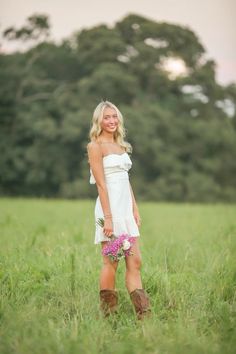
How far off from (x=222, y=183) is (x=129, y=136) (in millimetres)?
6938

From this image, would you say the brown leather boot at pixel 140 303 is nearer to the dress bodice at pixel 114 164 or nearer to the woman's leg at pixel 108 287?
the woman's leg at pixel 108 287

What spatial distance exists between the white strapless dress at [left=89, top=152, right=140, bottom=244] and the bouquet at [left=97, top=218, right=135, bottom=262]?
11 cm

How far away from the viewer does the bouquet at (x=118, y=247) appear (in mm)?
4121

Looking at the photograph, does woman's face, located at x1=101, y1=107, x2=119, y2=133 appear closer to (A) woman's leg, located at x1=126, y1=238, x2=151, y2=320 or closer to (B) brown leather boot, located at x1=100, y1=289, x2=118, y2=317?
(A) woman's leg, located at x1=126, y1=238, x2=151, y2=320

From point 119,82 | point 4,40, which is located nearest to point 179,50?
point 119,82

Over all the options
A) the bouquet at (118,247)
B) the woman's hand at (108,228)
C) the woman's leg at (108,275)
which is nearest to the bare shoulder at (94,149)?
the woman's hand at (108,228)

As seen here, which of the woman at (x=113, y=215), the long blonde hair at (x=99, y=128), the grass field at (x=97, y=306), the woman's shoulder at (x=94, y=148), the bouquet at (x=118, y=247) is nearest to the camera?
the grass field at (x=97, y=306)

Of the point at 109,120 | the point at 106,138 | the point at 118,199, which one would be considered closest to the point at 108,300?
the point at 118,199

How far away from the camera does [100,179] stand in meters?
4.29

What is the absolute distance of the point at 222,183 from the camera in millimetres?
32469

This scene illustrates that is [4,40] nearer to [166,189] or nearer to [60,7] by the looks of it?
[60,7]

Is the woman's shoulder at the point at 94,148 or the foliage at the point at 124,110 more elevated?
the foliage at the point at 124,110

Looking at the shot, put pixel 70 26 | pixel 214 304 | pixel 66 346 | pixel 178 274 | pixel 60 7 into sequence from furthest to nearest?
pixel 70 26
pixel 60 7
pixel 178 274
pixel 214 304
pixel 66 346

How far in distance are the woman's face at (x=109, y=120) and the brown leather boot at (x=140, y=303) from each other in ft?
4.40
